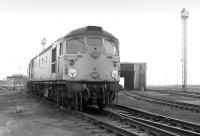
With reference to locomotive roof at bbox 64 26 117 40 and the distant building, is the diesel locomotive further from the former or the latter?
the distant building

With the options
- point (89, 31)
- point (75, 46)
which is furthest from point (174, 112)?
point (75, 46)

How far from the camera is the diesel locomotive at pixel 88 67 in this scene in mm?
13680

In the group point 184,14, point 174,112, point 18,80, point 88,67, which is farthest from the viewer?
point 18,80

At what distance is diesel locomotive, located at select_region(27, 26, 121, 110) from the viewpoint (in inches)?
539

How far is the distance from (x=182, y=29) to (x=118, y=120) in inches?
1657

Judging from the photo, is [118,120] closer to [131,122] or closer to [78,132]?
[131,122]

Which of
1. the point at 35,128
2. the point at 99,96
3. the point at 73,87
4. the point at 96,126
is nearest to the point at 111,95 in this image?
the point at 99,96

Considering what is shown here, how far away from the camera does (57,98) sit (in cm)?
1638

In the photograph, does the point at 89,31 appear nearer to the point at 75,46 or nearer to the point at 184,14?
the point at 75,46

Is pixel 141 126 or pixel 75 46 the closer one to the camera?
pixel 141 126

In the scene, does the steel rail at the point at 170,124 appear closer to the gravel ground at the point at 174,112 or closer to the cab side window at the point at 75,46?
the gravel ground at the point at 174,112

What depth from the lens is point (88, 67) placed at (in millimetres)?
13742

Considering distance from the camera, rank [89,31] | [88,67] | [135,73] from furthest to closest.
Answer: [135,73]
[89,31]
[88,67]

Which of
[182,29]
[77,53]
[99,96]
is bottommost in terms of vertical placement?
[99,96]
